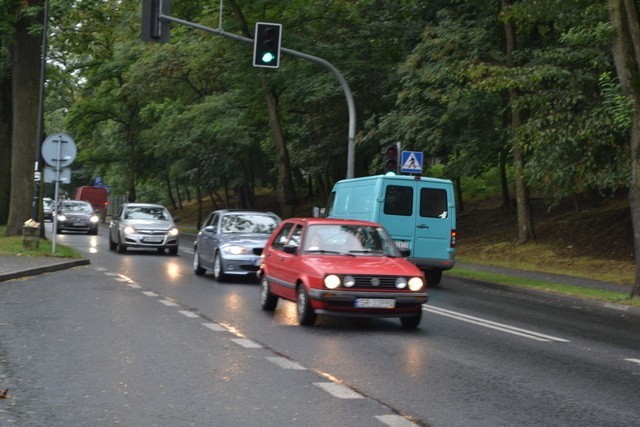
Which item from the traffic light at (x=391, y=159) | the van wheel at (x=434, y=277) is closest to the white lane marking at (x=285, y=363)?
the van wheel at (x=434, y=277)

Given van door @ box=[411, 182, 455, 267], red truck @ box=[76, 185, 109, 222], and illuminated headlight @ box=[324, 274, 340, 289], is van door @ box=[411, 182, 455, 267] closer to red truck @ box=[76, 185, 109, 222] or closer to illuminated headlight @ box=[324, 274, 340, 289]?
illuminated headlight @ box=[324, 274, 340, 289]

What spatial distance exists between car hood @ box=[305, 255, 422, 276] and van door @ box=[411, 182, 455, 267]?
29.9 ft

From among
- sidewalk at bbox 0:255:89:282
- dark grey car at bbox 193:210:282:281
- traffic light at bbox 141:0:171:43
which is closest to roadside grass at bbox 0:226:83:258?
sidewalk at bbox 0:255:89:282

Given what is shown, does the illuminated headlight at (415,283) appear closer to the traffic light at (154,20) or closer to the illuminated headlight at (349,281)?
the illuminated headlight at (349,281)

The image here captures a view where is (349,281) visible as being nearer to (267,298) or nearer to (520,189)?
(267,298)

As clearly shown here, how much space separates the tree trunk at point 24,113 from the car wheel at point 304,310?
741 inches

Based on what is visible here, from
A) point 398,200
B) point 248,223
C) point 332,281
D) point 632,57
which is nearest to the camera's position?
point 332,281

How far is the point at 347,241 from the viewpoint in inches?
583

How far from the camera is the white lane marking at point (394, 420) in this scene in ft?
24.3

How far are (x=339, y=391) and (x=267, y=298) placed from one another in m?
7.15

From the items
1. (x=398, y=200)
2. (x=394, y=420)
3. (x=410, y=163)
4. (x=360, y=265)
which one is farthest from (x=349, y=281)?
(x=410, y=163)

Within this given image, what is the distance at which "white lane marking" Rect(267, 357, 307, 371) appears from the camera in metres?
10.1

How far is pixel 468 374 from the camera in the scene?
10.0m

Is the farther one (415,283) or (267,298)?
→ (267,298)
